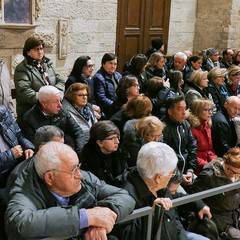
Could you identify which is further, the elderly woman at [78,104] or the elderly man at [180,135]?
the elderly man at [180,135]

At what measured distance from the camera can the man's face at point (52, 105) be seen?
12.0 ft

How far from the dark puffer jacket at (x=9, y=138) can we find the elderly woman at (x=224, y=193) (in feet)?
4.68

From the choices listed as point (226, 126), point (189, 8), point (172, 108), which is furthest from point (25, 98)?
point (189, 8)

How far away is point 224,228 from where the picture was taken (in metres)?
3.32

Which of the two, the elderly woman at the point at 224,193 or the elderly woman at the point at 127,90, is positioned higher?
the elderly woman at the point at 127,90

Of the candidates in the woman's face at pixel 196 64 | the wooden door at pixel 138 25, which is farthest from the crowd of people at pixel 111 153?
the wooden door at pixel 138 25

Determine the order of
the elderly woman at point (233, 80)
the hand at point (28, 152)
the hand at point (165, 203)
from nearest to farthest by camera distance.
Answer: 1. the hand at point (165, 203)
2. the hand at point (28, 152)
3. the elderly woman at point (233, 80)

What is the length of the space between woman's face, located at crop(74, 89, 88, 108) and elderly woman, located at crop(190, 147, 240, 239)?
1.31 metres

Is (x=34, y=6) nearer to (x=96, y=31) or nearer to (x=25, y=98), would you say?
(x=96, y=31)

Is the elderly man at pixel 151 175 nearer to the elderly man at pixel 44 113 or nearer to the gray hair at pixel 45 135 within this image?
the gray hair at pixel 45 135

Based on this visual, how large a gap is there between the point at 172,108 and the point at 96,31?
3775 mm

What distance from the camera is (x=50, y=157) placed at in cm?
209

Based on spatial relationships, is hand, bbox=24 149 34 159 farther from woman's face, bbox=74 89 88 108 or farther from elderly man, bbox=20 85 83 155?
woman's face, bbox=74 89 88 108

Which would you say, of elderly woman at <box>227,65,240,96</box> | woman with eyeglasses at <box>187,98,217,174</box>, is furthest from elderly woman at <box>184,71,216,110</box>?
woman with eyeglasses at <box>187,98,217,174</box>
